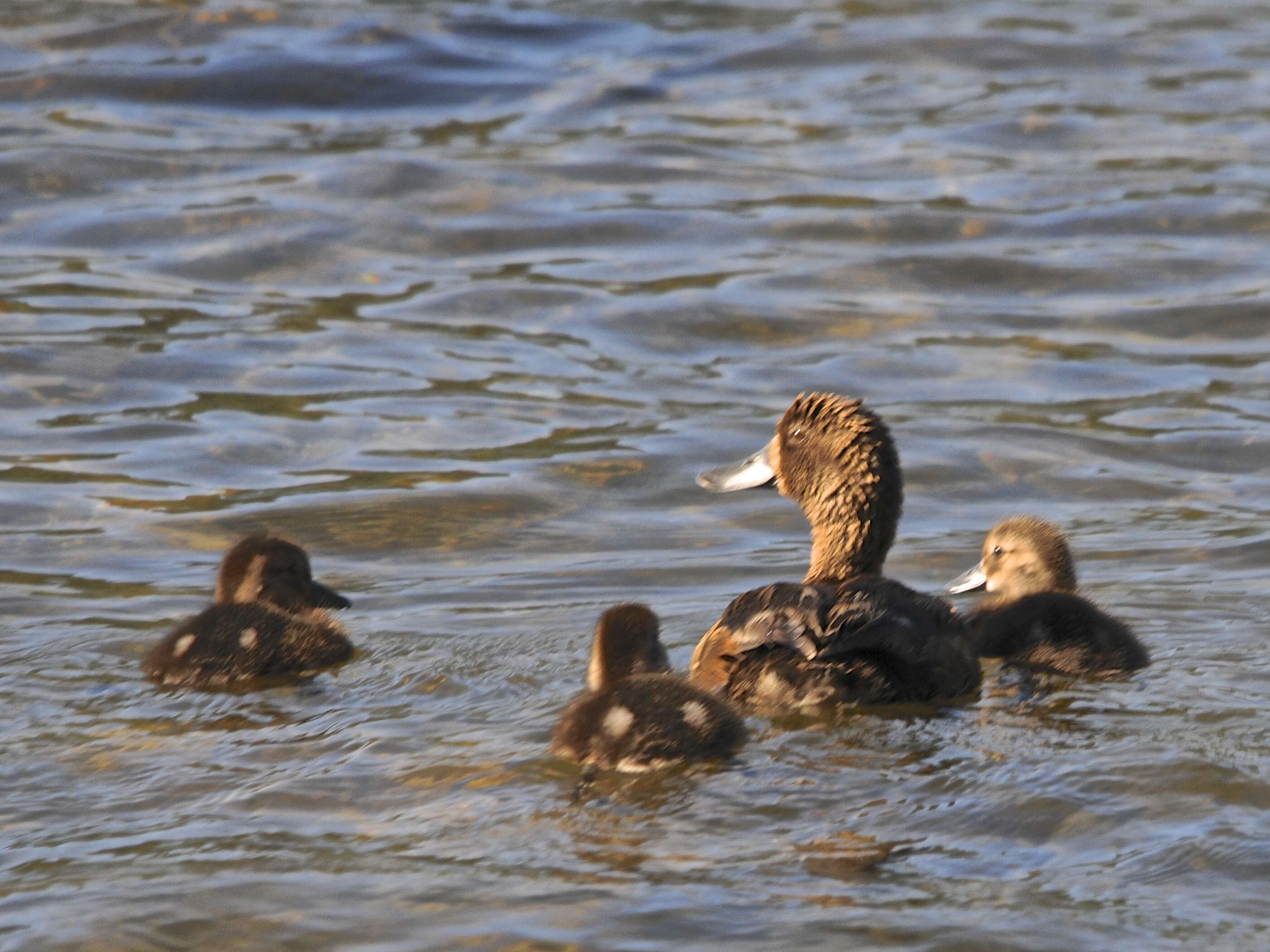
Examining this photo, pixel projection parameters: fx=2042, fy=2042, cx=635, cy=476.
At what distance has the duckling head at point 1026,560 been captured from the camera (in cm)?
621

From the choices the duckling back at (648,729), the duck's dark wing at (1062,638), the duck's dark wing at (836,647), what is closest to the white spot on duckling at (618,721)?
the duckling back at (648,729)

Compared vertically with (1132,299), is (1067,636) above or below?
below

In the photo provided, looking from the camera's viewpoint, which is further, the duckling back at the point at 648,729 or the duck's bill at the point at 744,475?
the duck's bill at the point at 744,475

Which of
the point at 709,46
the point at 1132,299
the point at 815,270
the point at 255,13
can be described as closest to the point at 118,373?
the point at 815,270

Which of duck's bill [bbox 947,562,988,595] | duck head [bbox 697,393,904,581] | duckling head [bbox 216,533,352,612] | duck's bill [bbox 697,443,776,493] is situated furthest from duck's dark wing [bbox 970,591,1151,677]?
duckling head [bbox 216,533,352,612]

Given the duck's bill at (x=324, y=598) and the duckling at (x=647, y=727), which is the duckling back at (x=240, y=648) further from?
the duckling at (x=647, y=727)

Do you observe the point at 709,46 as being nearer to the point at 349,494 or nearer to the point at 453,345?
the point at 453,345

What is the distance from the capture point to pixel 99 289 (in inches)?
427

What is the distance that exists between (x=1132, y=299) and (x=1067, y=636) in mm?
5748

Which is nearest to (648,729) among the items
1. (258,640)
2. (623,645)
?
(623,645)

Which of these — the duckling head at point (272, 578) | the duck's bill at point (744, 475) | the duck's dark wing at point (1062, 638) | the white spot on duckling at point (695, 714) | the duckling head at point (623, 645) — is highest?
the duck's bill at point (744, 475)

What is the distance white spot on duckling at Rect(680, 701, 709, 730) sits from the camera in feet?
15.7

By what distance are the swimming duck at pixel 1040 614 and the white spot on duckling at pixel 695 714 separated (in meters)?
1.34

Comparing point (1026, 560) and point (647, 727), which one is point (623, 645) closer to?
point (647, 727)
